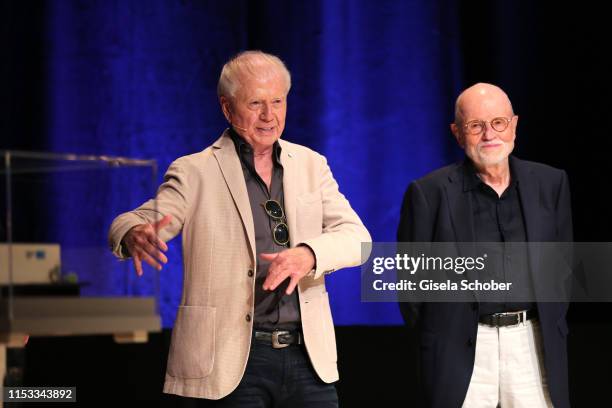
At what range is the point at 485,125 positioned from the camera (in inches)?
136

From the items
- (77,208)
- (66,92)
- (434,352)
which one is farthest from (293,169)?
(66,92)

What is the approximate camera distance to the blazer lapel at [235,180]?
2.66 m

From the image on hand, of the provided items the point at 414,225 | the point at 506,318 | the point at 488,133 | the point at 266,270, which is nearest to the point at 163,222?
the point at 266,270

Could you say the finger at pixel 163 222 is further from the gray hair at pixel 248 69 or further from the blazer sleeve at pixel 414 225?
the blazer sleeve at pixel 414 225

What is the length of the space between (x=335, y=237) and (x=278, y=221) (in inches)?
7.0

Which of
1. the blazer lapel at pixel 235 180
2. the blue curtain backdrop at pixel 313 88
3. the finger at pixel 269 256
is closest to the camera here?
the finger at pixel 269 256

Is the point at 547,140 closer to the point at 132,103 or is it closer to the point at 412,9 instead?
the point at 412,9

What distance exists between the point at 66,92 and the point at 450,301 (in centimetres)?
297

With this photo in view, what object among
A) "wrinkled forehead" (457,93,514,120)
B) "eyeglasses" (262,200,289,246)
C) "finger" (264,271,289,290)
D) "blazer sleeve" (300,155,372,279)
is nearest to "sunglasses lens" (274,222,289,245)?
"eyeglasses" (262,200,289,246)

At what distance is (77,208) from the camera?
2572 mm

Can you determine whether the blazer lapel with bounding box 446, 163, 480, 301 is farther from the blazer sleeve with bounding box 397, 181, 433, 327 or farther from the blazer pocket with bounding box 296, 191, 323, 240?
the blazer pocket with bounding box 296, 191, 323, 240

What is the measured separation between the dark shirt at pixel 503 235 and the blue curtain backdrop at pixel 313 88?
190 cm

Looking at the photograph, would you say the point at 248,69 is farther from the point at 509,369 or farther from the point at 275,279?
the point at 509,369

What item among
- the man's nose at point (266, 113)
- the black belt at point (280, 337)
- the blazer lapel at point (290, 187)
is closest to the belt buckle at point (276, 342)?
the black belt at point (280, 337)
